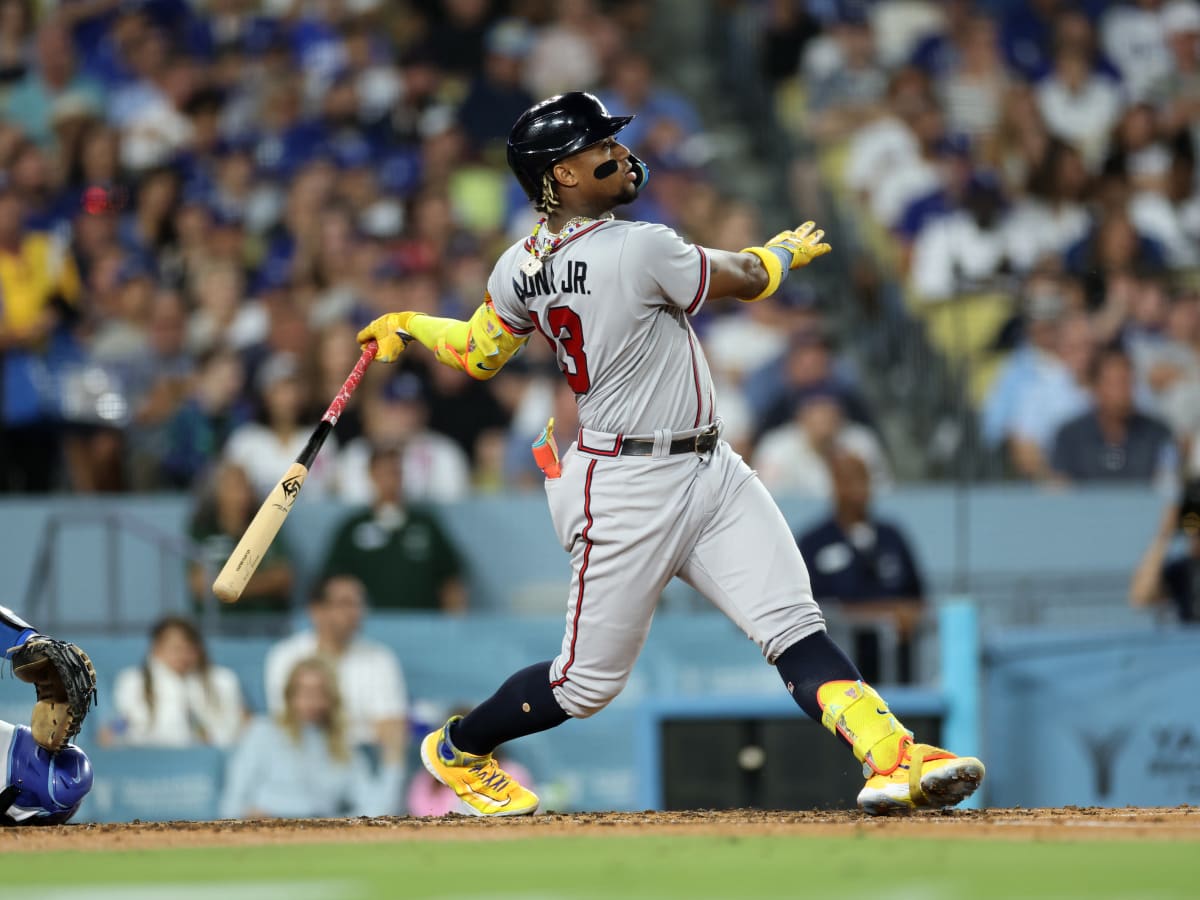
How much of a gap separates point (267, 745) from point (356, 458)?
202cm

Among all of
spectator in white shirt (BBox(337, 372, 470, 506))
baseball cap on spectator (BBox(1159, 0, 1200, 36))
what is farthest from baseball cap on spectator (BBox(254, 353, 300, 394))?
baseball cap on spectator (BBox(1159, 0, 1200, 36))

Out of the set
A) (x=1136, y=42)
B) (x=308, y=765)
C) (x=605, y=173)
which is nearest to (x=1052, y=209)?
(x=1136, y=42)

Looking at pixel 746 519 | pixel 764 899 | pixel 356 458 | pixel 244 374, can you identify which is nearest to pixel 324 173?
pixel 244 374

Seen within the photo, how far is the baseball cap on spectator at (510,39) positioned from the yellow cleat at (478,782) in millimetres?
8266

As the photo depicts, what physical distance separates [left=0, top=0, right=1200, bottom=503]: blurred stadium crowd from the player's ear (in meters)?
4.60

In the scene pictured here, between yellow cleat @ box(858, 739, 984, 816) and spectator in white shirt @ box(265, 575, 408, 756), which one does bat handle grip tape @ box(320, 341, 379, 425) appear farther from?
spectator in white shirt @ box(265, 575, 408, 756)

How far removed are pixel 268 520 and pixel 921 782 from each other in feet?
6.65

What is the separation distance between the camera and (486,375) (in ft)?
19.4

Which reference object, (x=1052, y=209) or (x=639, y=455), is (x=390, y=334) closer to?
(x=639, y=455)

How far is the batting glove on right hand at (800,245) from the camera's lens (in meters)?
5.63

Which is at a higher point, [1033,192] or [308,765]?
[1033,192]

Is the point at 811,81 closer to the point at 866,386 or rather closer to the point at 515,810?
the point at 866,386

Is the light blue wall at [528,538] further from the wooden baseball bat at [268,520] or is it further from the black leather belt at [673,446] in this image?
the black leather belt at [673,446]

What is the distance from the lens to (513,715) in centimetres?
576
